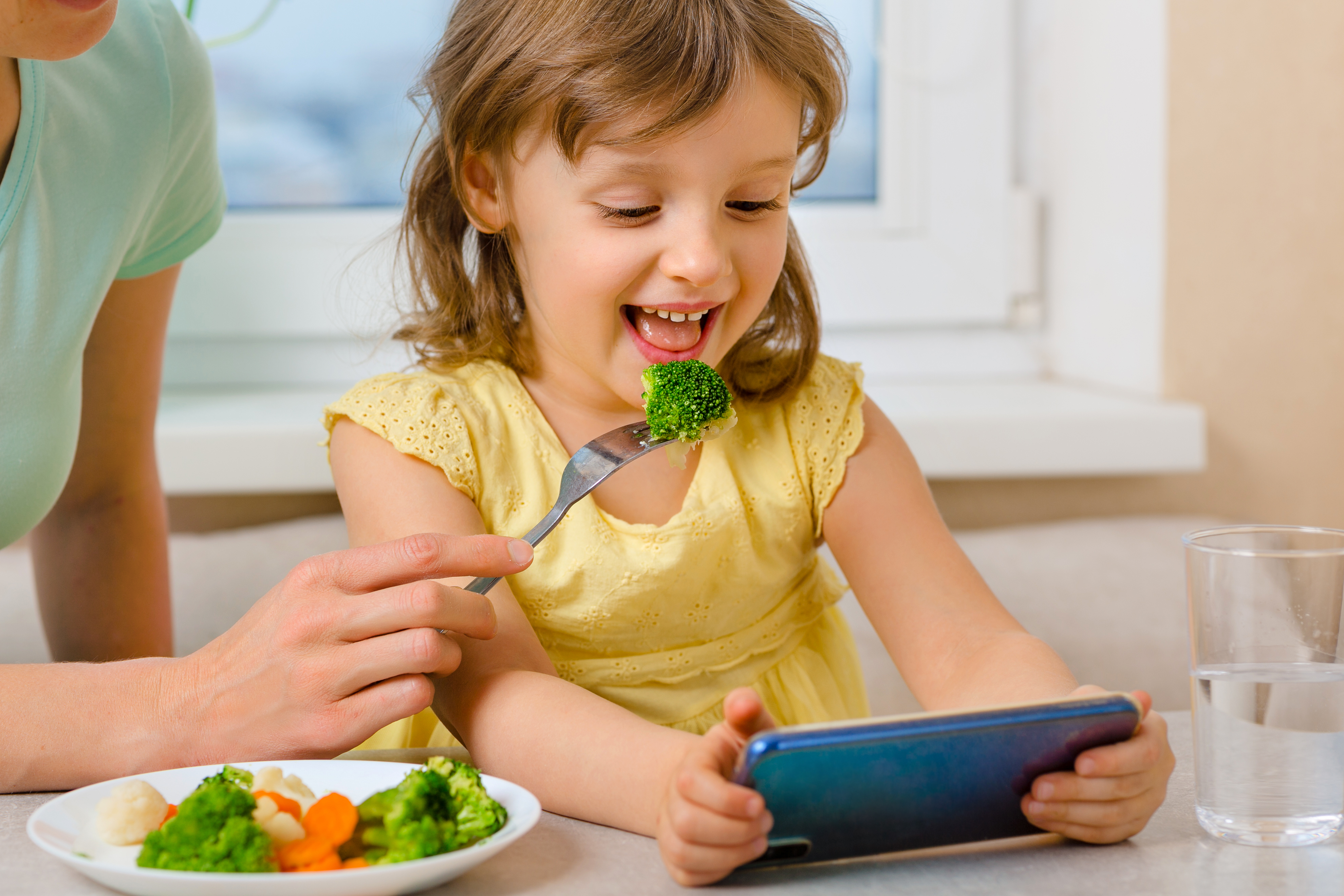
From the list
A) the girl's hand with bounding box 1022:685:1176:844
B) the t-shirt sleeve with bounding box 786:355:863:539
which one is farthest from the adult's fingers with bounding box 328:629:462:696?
the t-shirt sleeve with bounding box 786:355:863:539

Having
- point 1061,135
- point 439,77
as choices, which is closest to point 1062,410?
point 1061,135

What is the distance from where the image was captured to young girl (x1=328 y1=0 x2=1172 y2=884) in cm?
85

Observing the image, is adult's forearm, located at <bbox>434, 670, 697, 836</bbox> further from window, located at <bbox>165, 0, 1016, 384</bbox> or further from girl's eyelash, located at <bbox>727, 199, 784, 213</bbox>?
window, located at <bbox>165, 0, 1016, 384</bbox>

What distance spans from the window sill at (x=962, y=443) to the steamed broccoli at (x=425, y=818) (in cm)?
107

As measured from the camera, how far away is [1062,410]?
5.48 feet

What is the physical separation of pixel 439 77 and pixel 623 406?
1.06 ft

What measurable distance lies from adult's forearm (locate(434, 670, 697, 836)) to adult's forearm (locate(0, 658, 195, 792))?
17 cm

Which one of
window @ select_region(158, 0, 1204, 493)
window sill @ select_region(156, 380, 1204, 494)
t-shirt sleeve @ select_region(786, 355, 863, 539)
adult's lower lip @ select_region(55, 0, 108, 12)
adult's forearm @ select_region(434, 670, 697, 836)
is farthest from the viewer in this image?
window @ select_region(158, 0, 1204, 493)

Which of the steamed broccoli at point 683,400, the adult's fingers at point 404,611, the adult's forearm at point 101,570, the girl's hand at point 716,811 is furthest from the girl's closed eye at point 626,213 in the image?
the adult's forearm at point 101,570

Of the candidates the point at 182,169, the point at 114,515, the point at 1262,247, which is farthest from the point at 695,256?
the point at 1262,247

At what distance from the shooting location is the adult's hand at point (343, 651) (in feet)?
2.27

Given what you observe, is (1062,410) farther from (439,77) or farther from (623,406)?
(439,77)

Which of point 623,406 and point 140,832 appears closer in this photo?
point 140,832

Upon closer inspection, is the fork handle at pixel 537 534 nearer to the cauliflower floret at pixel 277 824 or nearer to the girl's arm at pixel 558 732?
the girl's arm at pixel 558 732
